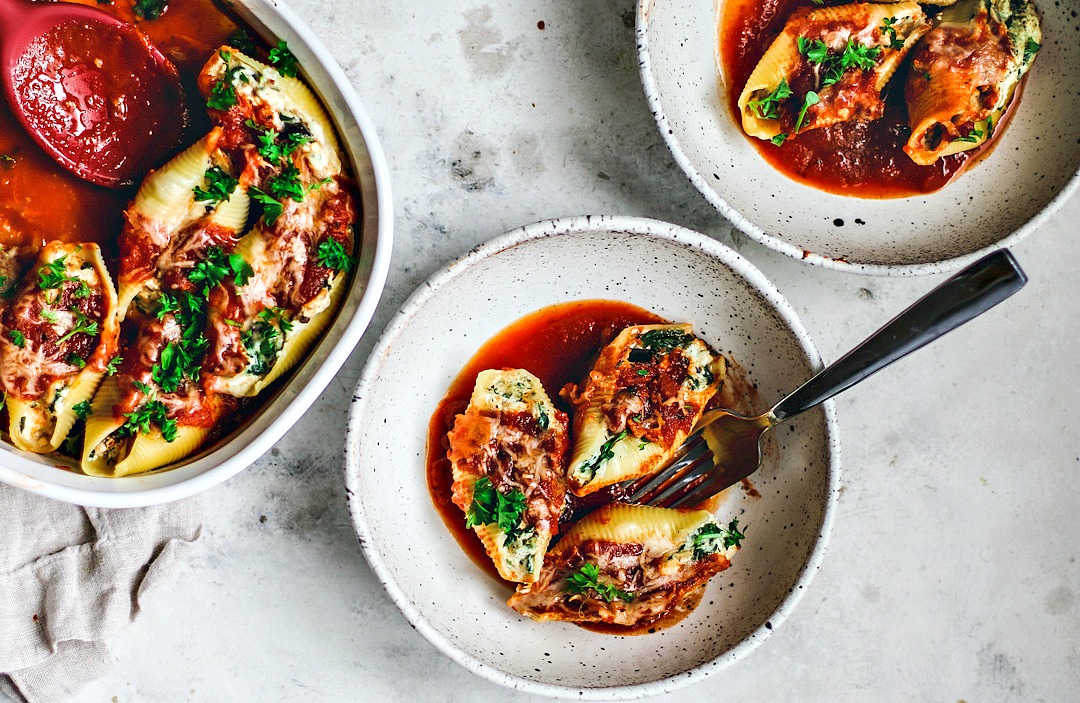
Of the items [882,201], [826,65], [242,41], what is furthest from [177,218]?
[882,201]

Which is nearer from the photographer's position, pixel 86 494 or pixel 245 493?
pixel 86 494

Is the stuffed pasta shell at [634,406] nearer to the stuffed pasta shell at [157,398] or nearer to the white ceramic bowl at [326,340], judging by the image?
the white ceramic bowl at [326,340]

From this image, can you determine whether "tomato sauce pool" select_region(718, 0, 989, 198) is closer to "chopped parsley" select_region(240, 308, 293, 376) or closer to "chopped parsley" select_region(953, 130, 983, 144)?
"chopped parsley" select_region(953, 130, 983, 144)

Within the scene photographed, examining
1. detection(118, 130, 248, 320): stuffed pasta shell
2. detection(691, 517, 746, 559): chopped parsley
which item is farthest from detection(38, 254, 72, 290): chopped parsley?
detection(691, 517, 746, 559): chopped parsley

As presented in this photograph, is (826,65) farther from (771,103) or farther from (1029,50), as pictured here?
(1029,50)

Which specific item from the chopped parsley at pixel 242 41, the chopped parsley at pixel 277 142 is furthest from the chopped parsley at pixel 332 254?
the chopped parsley at pixel 242 41

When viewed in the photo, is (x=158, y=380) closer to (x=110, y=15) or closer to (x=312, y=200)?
(x=312, y=200)

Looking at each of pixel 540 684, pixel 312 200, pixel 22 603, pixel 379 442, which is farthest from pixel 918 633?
pixel 22 603
